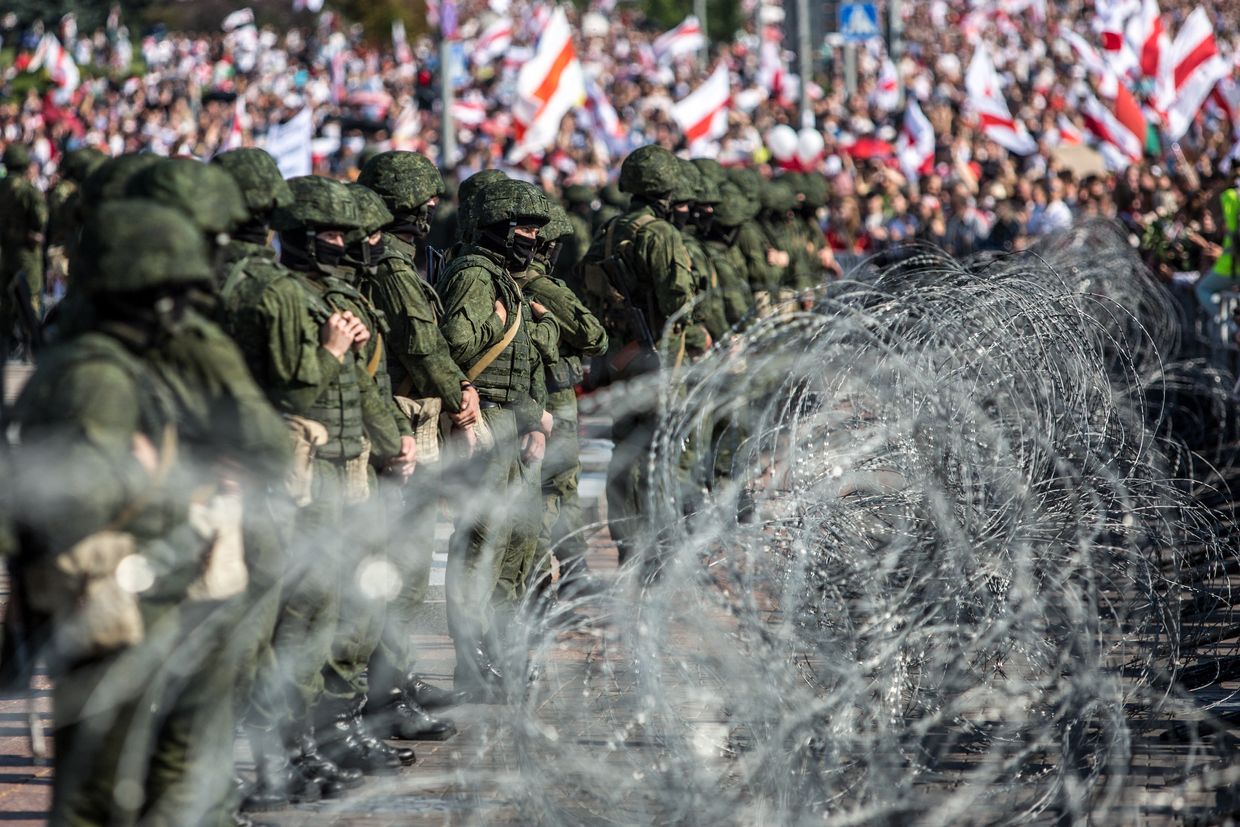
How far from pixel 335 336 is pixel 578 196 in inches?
440

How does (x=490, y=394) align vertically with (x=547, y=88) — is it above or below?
above

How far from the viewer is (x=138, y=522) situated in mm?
4012

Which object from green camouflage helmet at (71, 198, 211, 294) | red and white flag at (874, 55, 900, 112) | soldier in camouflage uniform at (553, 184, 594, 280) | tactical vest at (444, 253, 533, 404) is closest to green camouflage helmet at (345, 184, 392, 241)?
tactical vest at (444, 253, 533, 404)

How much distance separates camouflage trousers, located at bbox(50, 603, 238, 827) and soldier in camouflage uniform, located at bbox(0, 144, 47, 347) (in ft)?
35.8

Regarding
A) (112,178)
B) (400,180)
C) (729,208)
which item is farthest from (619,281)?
(112,178)

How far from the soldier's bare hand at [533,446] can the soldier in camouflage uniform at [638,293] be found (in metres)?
1.51

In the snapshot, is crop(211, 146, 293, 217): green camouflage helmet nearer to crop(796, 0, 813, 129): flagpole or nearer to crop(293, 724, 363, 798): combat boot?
crop(293, 724, 363, 798): combat boot

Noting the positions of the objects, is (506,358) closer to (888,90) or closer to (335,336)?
(335,336)

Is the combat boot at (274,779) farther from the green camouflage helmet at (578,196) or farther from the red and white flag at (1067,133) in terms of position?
the red and white flag at (1067,133)

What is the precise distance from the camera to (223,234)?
4.38 metres

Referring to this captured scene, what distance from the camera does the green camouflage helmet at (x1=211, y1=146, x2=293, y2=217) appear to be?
18.4 ft

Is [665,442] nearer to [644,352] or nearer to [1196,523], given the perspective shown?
[1196,523]

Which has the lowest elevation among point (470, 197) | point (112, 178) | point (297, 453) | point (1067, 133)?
point (1067, 133)

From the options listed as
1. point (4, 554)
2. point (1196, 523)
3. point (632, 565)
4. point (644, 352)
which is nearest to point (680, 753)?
point (632, 565)
